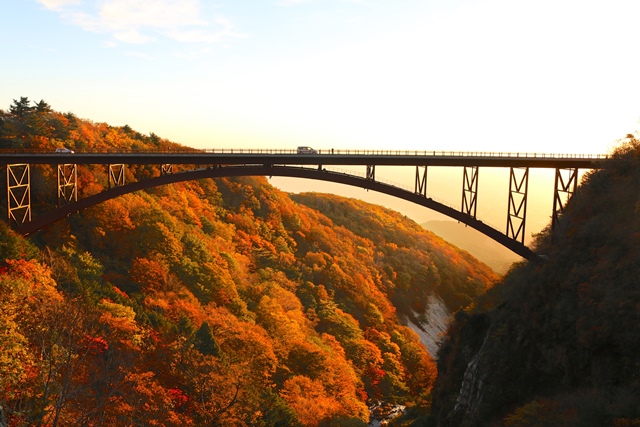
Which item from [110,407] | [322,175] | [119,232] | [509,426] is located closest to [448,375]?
[509,426]

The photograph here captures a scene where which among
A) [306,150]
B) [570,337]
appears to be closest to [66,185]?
[306,150]

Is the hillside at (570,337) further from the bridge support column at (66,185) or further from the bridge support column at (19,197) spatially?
the bridge support column at (19,197)

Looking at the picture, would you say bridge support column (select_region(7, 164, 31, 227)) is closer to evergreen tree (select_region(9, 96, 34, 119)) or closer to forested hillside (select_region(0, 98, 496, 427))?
forested hillside (select_region(0, 98, 496, 427))

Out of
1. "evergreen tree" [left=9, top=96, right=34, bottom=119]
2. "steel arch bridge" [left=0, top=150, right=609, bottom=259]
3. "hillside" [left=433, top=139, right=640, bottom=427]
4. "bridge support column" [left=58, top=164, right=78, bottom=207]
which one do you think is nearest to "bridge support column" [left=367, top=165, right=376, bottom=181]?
"steel arch bridge" [left=0, top=150, right=609, bottom=259]

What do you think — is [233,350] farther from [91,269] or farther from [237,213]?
[237,213]

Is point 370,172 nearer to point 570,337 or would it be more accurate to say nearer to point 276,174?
point 276,174

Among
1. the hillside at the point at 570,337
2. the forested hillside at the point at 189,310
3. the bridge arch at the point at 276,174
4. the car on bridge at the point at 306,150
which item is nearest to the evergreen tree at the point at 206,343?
the forested hillside at the point at 189,310
